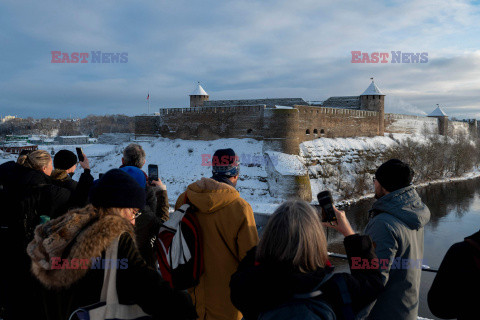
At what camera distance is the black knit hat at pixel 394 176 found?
7.61 feet

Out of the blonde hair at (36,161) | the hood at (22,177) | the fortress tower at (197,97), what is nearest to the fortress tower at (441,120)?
the fortress tower at (197,97)

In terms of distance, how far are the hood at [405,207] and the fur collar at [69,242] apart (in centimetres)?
173

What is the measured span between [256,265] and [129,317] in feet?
2.08

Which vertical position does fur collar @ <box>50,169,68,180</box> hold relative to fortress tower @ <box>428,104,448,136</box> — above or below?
below

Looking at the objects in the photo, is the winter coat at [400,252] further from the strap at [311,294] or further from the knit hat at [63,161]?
the knit hat at [63,161]

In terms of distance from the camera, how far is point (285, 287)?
1.30 metres

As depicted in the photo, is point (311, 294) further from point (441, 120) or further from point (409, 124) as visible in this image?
point (441, 120)

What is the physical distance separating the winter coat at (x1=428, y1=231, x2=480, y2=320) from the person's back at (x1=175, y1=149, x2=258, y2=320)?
1.06 metres

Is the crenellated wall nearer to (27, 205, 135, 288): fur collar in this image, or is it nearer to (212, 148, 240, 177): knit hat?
(212, 148, 240, 177): knit hat

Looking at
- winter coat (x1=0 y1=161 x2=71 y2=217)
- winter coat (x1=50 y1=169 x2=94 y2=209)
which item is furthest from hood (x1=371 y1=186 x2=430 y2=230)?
winter coat (x1=0 y1=161 x2=71 y2=217)

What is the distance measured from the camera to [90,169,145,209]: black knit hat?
1.62 meters

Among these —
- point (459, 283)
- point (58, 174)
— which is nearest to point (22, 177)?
point (58, 174)

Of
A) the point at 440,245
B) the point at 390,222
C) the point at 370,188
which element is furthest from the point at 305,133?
the point at 390,222

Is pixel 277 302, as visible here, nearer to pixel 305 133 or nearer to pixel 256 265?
pixel 256 265
